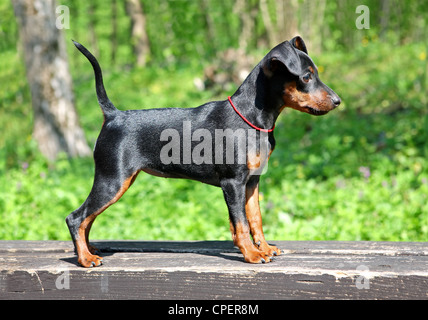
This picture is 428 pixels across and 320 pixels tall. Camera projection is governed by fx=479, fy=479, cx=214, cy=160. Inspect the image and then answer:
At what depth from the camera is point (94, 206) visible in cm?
312

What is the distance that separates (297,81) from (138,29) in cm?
1773

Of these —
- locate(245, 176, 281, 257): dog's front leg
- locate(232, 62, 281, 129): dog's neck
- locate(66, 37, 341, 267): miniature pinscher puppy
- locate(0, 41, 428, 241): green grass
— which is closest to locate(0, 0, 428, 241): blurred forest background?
locate(0, 41, 428, 241): green grass

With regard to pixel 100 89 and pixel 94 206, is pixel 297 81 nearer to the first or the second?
pixel 100 89

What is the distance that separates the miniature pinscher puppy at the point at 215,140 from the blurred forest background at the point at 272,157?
1.96 meters

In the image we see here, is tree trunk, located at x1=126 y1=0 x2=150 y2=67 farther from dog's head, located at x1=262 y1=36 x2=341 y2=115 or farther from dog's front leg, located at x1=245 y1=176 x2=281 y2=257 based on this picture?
dog's head, located at x1=262 y1=36 x2=341 y2=115

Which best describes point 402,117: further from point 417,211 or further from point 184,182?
point 184,182

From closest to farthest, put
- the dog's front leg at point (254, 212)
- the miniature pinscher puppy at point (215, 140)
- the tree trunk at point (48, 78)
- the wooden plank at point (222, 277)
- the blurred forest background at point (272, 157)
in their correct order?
the wooden plank at point (222, 277) < the miniature pinscher puppy at point (215, 140) < the dog's front leg at point (254, 212) < the blurred forest background at point (272, 157) < the tree trunk at point (48, 78)

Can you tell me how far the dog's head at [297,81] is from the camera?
2932mm

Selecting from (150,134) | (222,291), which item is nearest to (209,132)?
(150,134)

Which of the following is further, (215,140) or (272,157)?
(272,157)

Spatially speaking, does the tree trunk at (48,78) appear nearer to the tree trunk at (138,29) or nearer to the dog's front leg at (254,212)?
the dog's front leg at (254,212)

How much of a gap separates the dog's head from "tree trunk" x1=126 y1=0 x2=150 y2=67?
16601 mm

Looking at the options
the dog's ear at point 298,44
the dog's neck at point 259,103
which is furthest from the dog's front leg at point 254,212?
→ the dog's ear at point 298,44

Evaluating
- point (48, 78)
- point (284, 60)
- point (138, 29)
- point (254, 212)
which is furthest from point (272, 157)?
point (138, 29)
